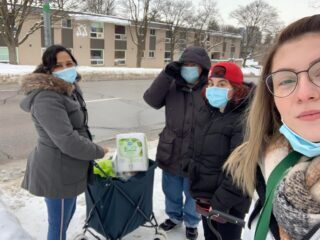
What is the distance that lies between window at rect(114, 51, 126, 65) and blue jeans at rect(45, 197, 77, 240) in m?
32.1

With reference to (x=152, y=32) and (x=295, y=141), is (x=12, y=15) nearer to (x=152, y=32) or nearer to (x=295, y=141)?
(x=152, y=32)

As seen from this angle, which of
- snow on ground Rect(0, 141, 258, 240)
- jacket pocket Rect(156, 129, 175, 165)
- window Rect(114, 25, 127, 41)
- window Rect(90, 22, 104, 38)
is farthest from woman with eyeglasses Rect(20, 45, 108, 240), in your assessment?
window Rect(114, 25, 127, 41)

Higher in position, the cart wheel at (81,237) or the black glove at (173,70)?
the black glove at (173,70)

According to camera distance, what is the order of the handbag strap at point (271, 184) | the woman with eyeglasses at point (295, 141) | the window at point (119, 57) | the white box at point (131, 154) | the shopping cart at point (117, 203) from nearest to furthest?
→ the woman with eyeglasses at point (295, 141)
the handbag strap at point (271, 184)
the shopping cart at point (117, 203)
the white box at point (131, 154)
the window at point (119, 57)

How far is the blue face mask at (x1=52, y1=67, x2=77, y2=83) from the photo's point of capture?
2333 mm

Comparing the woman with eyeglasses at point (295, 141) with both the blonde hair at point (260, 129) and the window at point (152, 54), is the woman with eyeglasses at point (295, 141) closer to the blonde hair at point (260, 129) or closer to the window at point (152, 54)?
the blonde hair at point (260, 129)

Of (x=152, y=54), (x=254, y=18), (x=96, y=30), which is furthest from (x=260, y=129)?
(x=254, y=18)

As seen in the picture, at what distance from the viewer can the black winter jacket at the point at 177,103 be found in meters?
2.74

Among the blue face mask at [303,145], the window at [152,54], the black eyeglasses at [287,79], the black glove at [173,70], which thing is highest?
the black eyeglasses at [287,79]

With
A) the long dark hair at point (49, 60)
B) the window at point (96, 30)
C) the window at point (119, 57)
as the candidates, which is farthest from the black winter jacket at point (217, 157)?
the window at point (119, 57)

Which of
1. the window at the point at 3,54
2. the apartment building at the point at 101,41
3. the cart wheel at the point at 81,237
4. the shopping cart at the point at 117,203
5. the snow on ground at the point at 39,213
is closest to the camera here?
the shopping cart at the point at 117,203

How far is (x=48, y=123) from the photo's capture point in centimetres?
211

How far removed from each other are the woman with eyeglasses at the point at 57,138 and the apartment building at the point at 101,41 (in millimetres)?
22185

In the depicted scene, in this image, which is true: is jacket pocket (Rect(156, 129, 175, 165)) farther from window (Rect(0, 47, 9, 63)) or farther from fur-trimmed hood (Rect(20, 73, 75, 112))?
window (Rect(0, 47, 9, 63))
